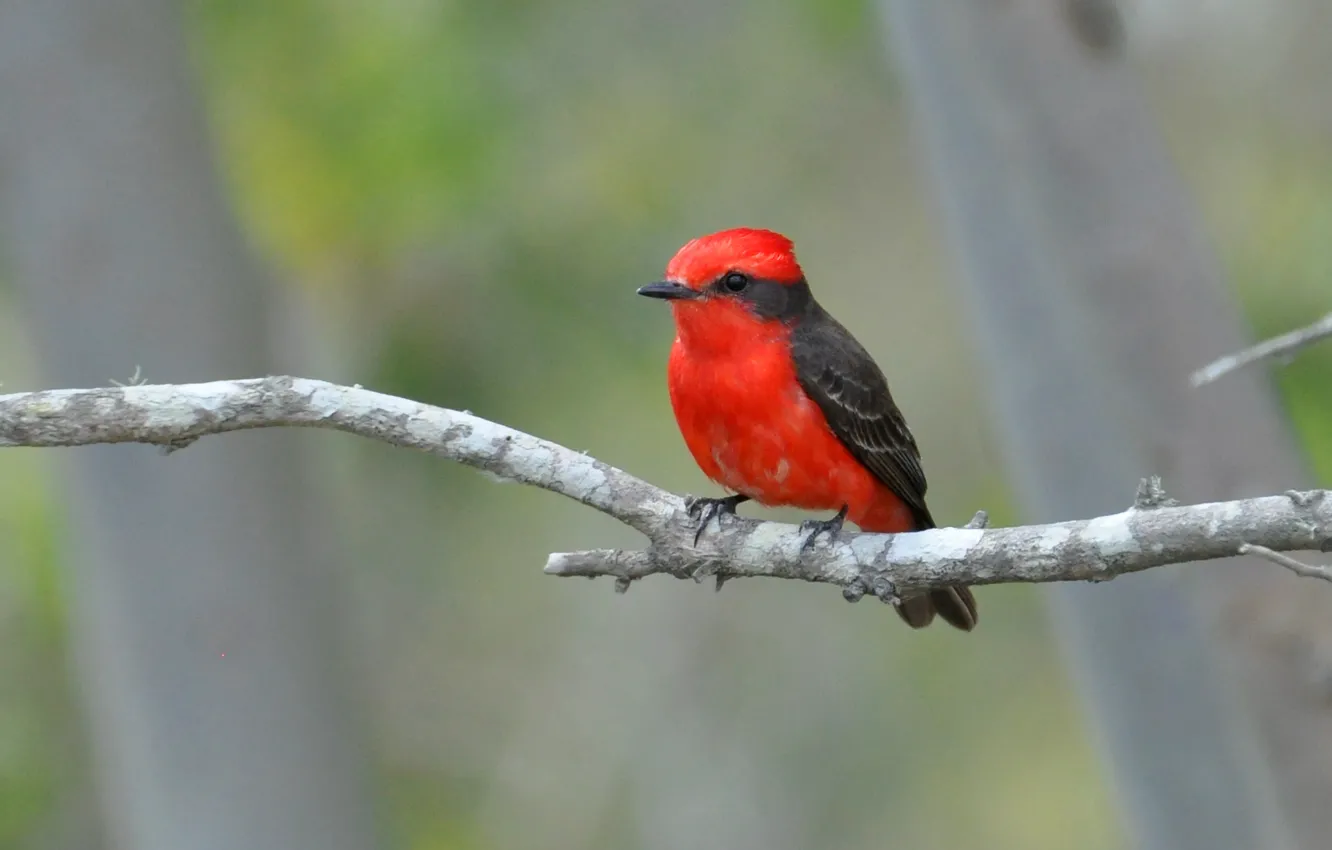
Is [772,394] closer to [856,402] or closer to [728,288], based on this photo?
[856,402]

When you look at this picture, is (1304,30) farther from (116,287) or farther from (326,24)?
(116,287)

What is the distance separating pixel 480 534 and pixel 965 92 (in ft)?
22.2

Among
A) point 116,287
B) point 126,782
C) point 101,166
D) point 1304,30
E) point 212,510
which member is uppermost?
point 1304,30

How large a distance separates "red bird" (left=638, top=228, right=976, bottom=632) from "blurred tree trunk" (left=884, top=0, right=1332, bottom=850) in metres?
1.41

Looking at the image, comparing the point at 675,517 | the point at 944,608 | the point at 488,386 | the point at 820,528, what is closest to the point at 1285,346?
the point at 820,528

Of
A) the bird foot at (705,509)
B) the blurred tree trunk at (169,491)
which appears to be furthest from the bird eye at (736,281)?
the blurred tree trunk at (169,491)

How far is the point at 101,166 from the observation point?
Answer: 751 cm

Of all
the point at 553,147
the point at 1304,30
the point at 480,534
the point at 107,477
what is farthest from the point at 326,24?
the point at 1304,30

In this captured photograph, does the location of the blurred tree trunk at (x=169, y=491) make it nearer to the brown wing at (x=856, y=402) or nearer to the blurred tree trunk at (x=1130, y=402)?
the brown wing at (x=856, y=402)

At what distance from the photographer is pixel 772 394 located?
5.36m

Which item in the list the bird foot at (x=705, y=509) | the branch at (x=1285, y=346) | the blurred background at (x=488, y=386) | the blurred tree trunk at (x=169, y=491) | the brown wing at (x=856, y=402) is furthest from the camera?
the blurred background at (x=488, y=386)

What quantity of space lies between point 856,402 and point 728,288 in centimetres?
59

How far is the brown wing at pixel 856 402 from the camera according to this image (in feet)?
17.9

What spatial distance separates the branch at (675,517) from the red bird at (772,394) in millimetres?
646
